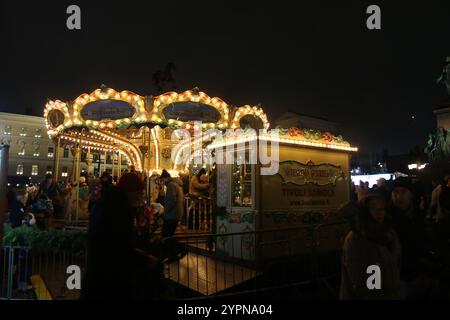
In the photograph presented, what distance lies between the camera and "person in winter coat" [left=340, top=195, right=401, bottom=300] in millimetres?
3246

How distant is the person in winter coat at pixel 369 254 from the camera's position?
10.6 feet

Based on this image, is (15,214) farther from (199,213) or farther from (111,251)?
(111,251)

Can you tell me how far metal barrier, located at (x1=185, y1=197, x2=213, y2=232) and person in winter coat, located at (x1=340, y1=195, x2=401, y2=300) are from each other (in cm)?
698

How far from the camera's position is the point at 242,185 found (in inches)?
319

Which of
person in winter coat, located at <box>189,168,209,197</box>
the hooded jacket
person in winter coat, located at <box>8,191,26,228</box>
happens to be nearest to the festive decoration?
person in winter coat, located at <box>189,168,209,197</box>

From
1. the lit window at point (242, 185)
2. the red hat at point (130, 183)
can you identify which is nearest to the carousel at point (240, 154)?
the lit window at point (242, 185)

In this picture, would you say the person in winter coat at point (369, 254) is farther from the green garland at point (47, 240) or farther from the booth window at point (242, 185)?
the booth window at point (242, 185)

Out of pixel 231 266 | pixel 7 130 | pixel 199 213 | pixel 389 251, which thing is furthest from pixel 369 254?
pixel 7 130

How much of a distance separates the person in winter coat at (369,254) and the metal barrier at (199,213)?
22.9 ft

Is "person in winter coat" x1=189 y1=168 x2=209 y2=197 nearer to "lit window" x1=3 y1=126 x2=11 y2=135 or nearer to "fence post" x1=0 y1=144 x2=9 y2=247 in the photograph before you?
"fence post" x1=0 y1=144 x2=9 y2=247

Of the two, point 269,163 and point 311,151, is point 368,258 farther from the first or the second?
point 311,151

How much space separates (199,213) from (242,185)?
265cm

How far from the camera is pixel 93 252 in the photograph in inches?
117
